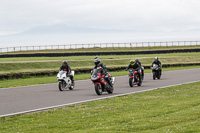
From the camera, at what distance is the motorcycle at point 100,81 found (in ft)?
59.4

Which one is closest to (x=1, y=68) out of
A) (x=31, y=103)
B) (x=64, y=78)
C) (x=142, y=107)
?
(x=64, y=78)

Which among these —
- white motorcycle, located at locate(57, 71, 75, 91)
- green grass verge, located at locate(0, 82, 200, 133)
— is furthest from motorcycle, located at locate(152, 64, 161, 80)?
green grass verge, located at locate(0, 82, 200, 133)

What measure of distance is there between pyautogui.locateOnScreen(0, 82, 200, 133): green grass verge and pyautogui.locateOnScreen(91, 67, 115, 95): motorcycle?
13.2 ft

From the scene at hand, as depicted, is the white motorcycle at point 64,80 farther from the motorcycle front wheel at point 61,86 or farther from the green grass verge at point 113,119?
the green grass verge at point 113,119

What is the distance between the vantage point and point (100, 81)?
60.3 ft

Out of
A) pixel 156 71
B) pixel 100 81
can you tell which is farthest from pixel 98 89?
pixel 156 71

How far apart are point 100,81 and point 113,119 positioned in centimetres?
779

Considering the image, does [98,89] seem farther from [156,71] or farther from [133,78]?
[156,71]

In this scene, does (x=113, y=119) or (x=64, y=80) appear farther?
(x=64, y=80)

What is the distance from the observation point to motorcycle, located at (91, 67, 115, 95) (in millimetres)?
18109

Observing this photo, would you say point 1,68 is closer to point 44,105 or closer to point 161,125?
point 44,105

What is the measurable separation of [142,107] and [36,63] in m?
31.0

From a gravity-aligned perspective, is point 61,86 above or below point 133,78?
below

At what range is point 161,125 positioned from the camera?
9297 millimetres
